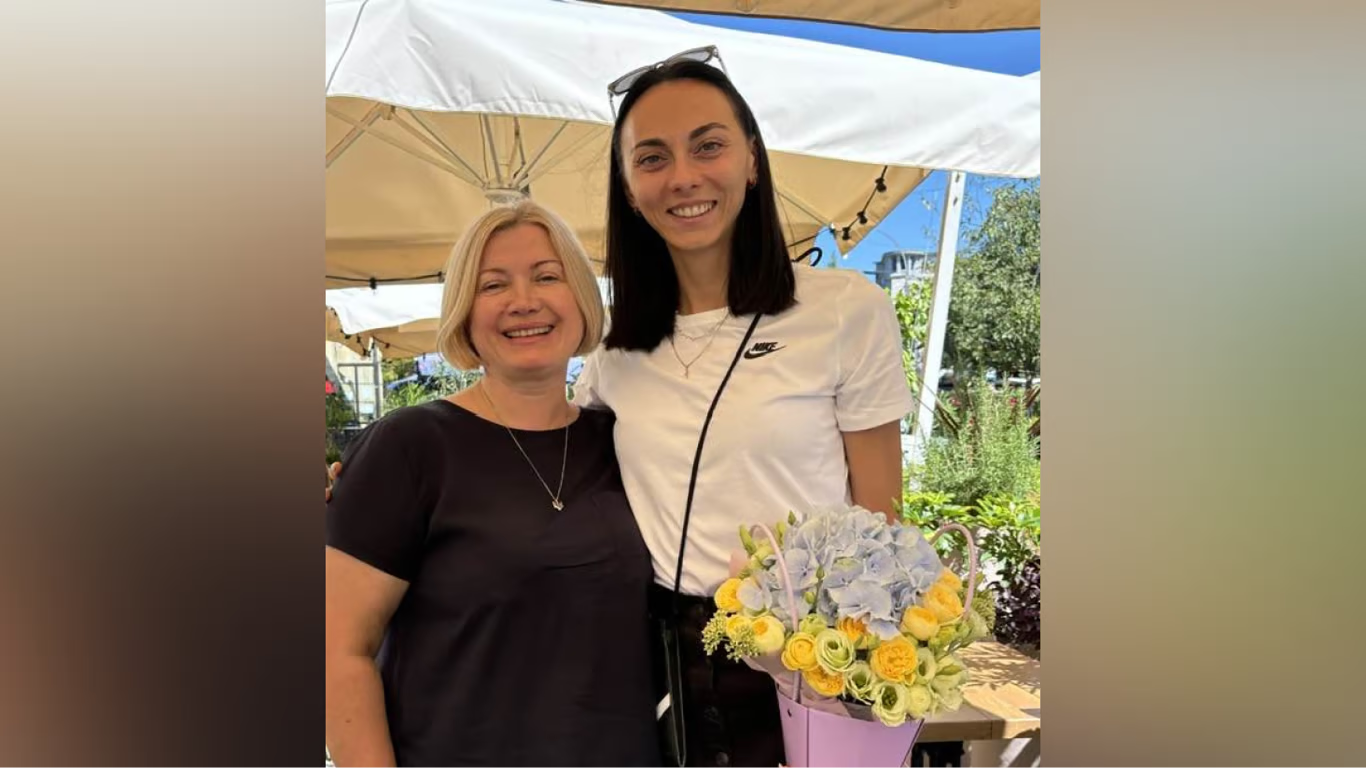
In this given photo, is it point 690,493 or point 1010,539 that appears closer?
point 690,493

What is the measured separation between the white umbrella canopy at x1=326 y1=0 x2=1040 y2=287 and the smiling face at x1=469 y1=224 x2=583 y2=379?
799mm

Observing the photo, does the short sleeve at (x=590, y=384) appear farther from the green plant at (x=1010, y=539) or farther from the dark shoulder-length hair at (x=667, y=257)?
the green plant at (x=1010, y=539)

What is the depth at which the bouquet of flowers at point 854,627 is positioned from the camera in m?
0.85

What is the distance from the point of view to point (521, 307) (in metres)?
1.30

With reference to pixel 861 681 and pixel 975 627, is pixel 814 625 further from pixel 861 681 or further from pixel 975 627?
pixel 975 627

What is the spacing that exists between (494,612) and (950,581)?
674 millimetres

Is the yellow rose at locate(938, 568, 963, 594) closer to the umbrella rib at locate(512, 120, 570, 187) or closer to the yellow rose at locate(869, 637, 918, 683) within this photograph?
the yellow rose at locate(869, 637, 918, 683)

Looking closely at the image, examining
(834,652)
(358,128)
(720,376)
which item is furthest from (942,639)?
(358,128)

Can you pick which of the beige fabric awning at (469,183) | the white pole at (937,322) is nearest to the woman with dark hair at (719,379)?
the beige fabric awning at (469,183)

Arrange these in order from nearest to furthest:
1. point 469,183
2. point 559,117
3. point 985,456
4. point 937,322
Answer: point 559,117 → point 469,183 → point 985,456 → point 937,322
